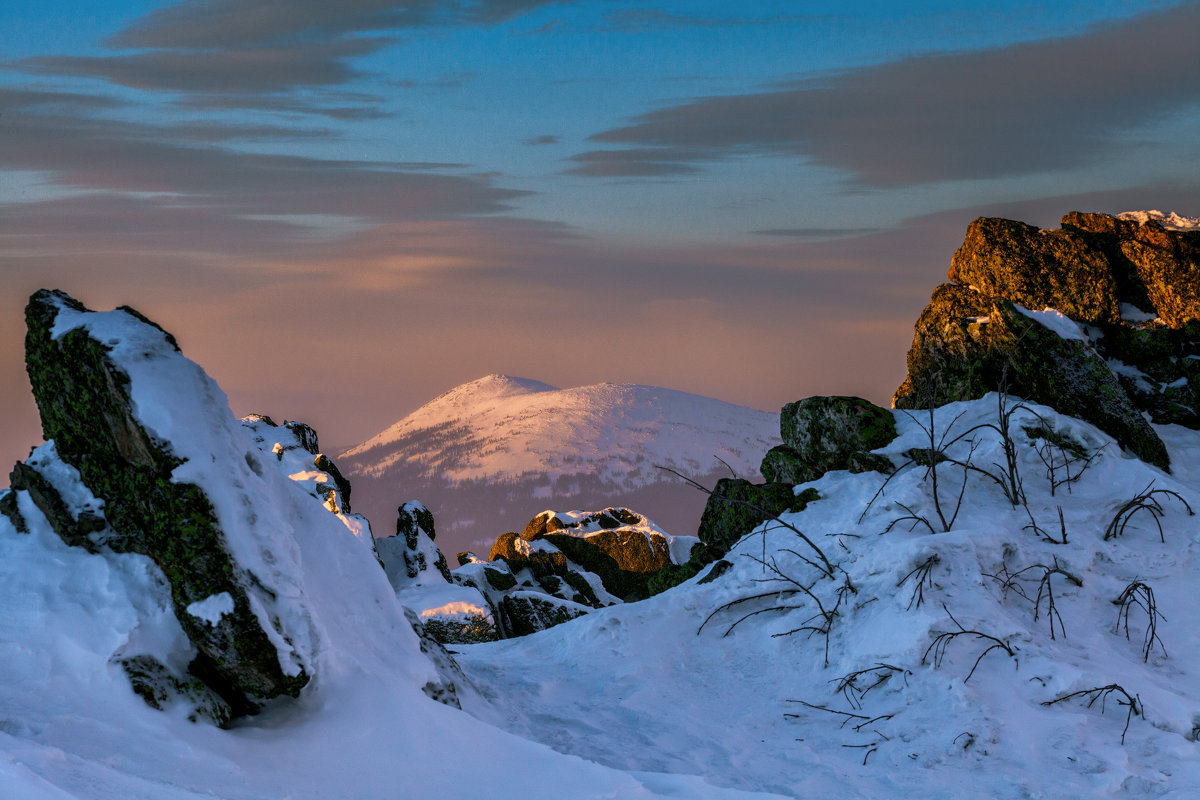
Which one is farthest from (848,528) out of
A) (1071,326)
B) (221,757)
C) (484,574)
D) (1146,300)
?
(484,574)

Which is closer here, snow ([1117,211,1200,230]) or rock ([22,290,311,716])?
rock ([22,290,311,716])

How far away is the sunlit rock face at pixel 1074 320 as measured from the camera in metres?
15.2

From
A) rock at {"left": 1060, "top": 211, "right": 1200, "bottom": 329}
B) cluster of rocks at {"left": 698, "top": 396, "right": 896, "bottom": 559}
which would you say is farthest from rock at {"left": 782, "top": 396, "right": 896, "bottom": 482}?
rock at {"left": 1060, "top": 211, "right": 1200, "bottom": 329}

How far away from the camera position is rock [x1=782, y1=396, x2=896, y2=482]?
1426cm

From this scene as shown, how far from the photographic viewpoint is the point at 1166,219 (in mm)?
19109

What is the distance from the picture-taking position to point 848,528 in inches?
477

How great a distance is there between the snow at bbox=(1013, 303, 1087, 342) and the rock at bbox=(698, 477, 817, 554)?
17.8 feet

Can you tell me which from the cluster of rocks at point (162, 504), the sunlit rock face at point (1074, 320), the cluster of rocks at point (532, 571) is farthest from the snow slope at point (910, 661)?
the cluster of rocks at point (532, 571)

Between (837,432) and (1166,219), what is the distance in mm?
10057

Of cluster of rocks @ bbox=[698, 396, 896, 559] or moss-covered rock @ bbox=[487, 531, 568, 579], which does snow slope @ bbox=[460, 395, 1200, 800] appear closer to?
cluster of rocks @ bbox=[698, 396, 896, 559]

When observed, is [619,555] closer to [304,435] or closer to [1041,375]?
[304,435]

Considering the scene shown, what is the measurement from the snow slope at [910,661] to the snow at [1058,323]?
265 cm

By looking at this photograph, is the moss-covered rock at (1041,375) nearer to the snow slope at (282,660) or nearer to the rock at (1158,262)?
the rock at (1158,262)

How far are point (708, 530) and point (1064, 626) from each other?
239 inches
